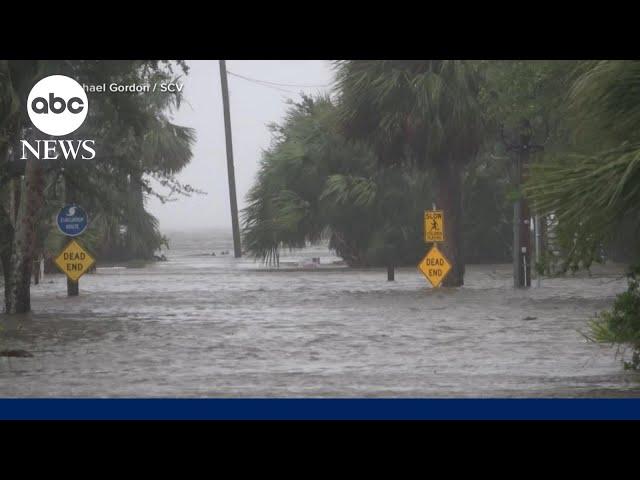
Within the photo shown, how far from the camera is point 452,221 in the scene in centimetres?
3150

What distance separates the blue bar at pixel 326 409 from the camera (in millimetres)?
12688

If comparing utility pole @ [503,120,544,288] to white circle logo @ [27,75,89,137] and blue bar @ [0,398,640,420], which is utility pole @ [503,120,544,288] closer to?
white circle logo @ [27,75,89,137]

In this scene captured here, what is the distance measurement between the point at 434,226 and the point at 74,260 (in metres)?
7.40

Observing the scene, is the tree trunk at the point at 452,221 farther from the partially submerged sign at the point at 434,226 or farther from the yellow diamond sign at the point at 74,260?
the yellow diamond sign at the point at 74,260

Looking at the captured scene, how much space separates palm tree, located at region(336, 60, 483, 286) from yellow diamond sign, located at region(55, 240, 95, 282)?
19.3 feet

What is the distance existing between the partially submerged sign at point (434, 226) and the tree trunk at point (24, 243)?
28.1 ft

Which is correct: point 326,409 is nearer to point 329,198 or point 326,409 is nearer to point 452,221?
point 452,221

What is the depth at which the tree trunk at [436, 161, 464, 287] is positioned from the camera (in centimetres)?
3106

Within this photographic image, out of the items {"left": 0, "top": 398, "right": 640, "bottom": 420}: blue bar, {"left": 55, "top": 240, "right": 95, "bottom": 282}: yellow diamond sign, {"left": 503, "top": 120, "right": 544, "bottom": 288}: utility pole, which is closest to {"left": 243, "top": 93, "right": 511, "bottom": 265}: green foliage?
{"left": 503, "top": 120, "right": 544, "bottom": 288}: utility pole

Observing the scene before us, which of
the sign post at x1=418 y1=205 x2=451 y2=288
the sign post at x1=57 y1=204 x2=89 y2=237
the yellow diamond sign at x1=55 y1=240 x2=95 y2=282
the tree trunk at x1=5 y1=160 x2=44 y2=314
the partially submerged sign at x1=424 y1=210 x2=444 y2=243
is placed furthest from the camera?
the sign post at x1=418 y1=205 x2=451 y2=288

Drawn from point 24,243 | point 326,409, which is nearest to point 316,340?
point 24,243

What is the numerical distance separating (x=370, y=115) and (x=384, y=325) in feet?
24.5

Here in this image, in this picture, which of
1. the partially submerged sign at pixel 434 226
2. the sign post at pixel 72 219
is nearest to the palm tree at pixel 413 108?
the partially submerged sign at pixel 434 226

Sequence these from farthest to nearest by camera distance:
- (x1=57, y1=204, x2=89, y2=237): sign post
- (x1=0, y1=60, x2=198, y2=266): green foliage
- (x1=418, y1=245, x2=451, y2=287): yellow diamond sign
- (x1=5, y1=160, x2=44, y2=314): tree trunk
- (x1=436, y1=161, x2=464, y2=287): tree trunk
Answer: (x1=436, y1=161, x2=464, y2=287): tree trunk → (x1=418, y1=245, x2=451, y2=287): yellow diamond sign → (x1=57, y1=204, x2=89, y2=237): sign post → (x1=5, y1=160, x2=44, y2=314): tree trunk → (x1=0, y1=60, x2=198, y2=266): green foliage
